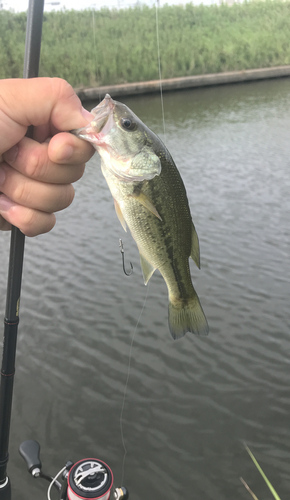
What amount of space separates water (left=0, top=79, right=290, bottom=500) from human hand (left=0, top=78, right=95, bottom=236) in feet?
8.04

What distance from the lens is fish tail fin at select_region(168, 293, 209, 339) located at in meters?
1.46

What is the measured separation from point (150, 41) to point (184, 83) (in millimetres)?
2075

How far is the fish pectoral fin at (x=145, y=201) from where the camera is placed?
3.97 ft

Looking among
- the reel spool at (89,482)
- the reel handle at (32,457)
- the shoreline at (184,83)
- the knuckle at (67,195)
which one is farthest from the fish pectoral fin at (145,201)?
the shoreline at (184,83)

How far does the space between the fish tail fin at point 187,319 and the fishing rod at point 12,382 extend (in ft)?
1.81

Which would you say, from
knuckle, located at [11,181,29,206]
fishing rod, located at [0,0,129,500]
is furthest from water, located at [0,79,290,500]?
knuckle, located at [11,181,29,206]

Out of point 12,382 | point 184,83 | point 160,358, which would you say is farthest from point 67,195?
point 184,83

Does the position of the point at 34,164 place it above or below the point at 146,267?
above

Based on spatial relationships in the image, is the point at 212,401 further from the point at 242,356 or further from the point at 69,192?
the point at 69,192

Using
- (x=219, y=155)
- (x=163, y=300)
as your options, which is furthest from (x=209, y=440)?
(x=219, y=155)

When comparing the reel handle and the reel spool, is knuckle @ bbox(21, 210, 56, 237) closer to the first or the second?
the reel spool

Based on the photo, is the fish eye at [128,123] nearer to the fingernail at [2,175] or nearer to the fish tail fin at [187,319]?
the fingernail at [2,175]

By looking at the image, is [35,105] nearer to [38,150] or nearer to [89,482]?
[38,150]

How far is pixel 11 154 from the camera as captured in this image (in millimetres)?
1087
